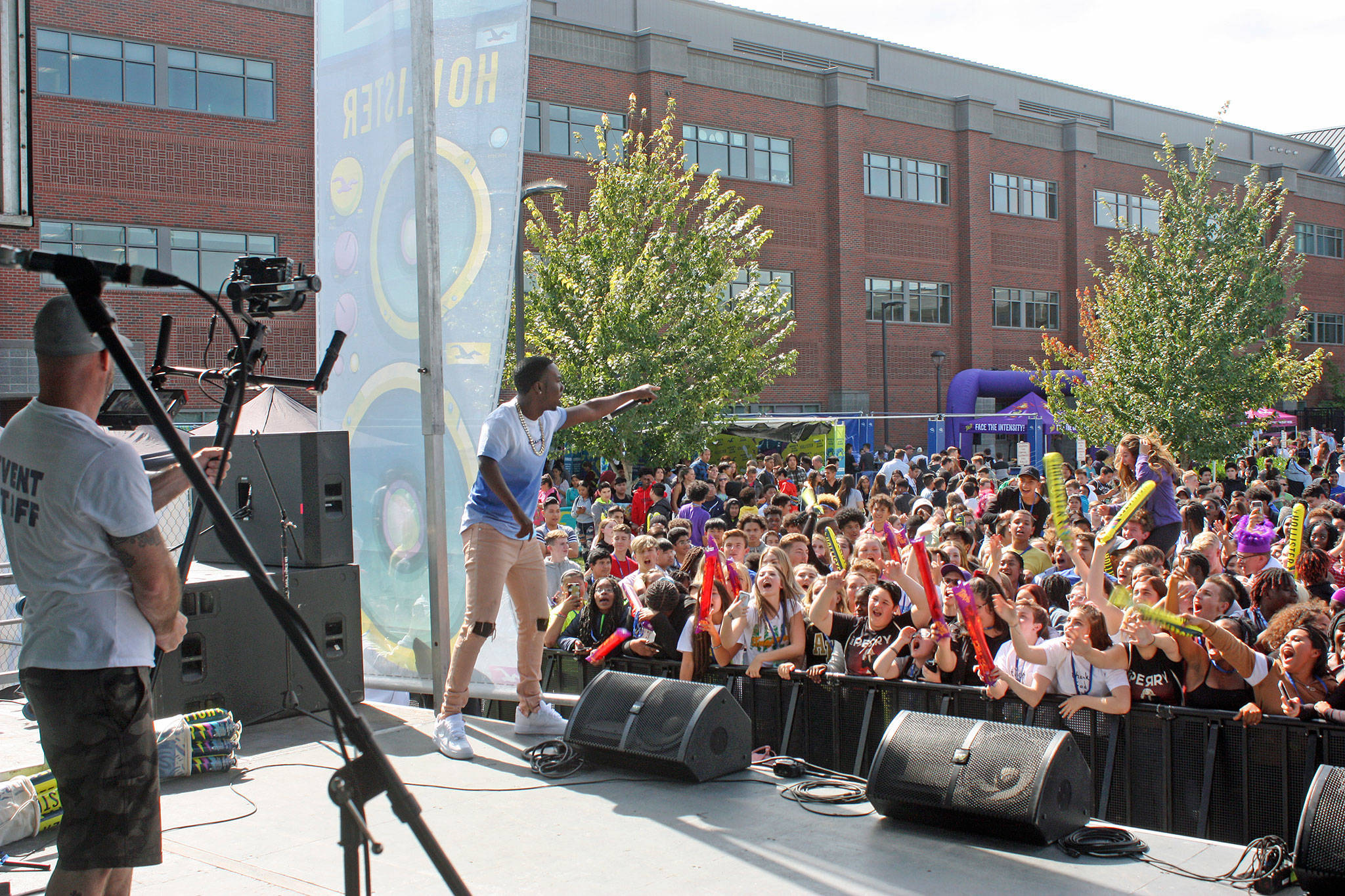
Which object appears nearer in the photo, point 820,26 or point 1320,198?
point 820,26

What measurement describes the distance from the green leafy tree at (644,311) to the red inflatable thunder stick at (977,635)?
14.7 metres

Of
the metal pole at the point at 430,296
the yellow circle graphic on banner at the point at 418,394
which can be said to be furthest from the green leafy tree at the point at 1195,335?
the metal pole at the point at 430,296

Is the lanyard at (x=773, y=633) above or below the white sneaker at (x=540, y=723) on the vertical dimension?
above

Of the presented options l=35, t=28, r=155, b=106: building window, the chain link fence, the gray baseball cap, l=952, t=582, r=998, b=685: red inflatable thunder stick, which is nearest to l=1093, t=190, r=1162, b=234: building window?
l=35, t=28, r=155, b=106: building window

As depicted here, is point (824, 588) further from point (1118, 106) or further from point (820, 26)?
point (1118, 106)

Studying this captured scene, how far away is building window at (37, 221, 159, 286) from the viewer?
2375 cm

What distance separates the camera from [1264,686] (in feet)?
17.4

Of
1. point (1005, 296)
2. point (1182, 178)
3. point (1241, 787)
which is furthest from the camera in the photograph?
point (1005, 296)

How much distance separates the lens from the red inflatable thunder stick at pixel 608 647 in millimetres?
7305

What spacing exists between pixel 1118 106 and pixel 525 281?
3721 centimetres

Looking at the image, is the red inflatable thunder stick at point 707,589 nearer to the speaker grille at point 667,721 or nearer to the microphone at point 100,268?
the speaker grille at point 667,721

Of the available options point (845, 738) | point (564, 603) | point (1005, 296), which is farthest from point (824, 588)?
point (1005, 296)

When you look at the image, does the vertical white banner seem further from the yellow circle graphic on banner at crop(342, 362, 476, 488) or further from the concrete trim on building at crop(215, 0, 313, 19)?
the concrete trim on building at crop(215, 0, 313, 19)

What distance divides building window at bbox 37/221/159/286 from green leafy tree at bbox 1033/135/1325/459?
19.6 meters
